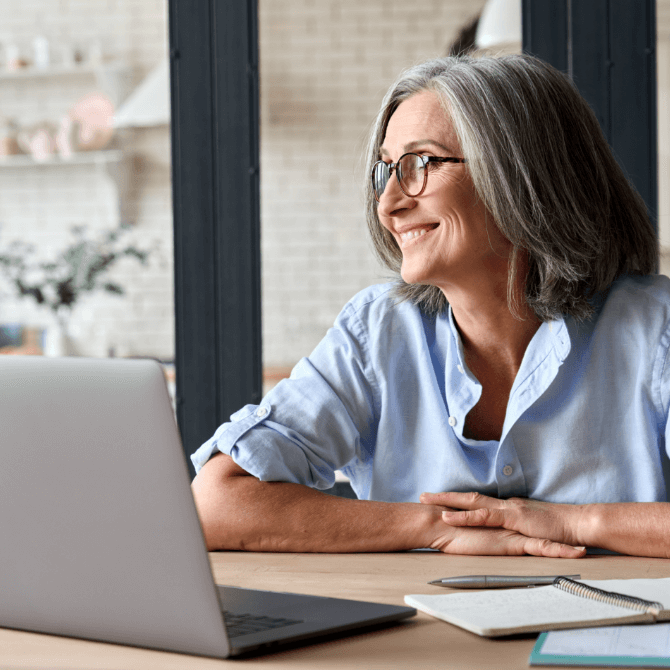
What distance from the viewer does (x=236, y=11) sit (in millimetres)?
2381

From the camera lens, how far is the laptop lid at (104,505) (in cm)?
65

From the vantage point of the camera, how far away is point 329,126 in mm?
4668

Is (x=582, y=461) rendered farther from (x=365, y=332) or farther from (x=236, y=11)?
(x=236, y=11)

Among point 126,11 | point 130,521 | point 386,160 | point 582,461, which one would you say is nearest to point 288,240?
point 126,11

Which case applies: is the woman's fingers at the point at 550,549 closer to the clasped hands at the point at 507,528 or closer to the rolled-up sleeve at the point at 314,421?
the clasped hands at the point at 507,528

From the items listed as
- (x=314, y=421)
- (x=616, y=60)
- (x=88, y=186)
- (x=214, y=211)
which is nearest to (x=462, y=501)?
(x=314, y=421)

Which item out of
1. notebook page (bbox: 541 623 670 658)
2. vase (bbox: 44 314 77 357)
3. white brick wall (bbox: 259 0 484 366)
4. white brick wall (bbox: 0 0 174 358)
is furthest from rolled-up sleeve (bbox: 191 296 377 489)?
white brick wall (bbox: 0 0 174 358)

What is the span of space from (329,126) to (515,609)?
4121mm

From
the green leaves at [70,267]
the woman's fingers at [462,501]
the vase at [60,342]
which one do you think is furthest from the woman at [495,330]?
the green leaves at [70,267]

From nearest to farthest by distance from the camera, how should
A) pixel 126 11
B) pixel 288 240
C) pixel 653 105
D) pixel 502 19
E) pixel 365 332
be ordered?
1. pixel 365 332
2. pixel 653 105
3. pixel 502 19
4. pixel 288 240
5. pixel 126 11

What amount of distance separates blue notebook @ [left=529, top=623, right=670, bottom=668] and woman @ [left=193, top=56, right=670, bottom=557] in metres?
0.71

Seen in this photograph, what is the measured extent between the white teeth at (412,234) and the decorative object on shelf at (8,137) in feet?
13.2

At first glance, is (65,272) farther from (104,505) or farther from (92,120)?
(104,505)

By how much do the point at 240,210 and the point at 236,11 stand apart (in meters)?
0.56
